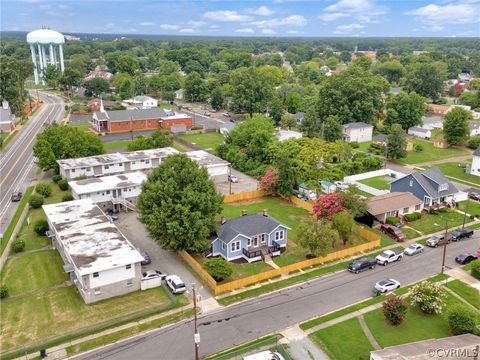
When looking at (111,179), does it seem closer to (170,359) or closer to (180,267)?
(180,267)

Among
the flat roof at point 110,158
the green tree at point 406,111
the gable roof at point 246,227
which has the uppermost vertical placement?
the green tree at point 406,111

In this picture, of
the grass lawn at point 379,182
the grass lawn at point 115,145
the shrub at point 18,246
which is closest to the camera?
the shrub at point 18,246

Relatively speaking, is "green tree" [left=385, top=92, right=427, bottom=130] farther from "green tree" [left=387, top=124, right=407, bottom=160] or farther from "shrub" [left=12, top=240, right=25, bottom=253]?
"shrub" [left=12, top=240, right=25, bottom=253]

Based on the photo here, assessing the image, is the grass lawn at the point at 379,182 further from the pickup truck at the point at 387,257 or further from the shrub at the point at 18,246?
the shrub at the point at 18,246

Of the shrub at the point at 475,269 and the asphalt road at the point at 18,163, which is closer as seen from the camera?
the shrub at the point at 475,269

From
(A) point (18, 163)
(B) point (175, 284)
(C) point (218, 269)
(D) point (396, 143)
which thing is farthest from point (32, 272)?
(D) point (396, 143)

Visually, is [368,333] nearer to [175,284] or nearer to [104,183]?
[175,284]

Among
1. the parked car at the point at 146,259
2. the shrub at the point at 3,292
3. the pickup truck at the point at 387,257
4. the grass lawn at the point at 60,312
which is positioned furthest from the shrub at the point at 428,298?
the shrub at the point at 3,292
